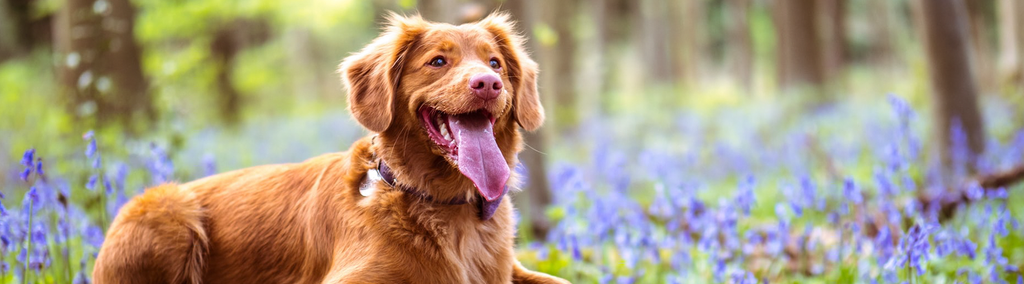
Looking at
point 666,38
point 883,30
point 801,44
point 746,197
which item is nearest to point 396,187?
point 746,197

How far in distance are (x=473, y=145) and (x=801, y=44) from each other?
13.6m

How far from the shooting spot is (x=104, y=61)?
727cm

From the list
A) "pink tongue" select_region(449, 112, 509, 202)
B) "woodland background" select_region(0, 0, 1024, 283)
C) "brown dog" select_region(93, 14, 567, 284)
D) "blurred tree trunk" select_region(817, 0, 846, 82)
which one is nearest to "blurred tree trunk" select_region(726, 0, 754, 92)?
"woodland background" select_region(0, 0, 1024, 283)

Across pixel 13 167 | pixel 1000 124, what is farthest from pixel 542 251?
pixel 1000 124

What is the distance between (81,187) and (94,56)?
6.07 feet

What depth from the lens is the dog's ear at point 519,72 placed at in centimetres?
308

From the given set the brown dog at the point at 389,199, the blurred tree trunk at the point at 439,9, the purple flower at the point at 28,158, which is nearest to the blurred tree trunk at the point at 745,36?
the blurred tree trunk at the point at 439,9

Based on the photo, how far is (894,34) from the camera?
29.3 m

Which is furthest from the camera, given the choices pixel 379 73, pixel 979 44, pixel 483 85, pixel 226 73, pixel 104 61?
pixel 226 73

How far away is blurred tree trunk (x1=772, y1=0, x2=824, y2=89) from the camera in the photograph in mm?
14547

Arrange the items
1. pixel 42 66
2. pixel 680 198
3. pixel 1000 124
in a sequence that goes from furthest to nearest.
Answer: pixel 42 66, pixel 1000 124, pixel 680 198

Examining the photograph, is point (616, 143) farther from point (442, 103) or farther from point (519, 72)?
point (442, 103)

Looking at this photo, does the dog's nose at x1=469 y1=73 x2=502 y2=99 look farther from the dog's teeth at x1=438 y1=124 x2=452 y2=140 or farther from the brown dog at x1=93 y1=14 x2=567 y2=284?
the dog's teeth at x1=438 y1=124 x2=452 y2=140

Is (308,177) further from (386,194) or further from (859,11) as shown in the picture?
(859,11)
